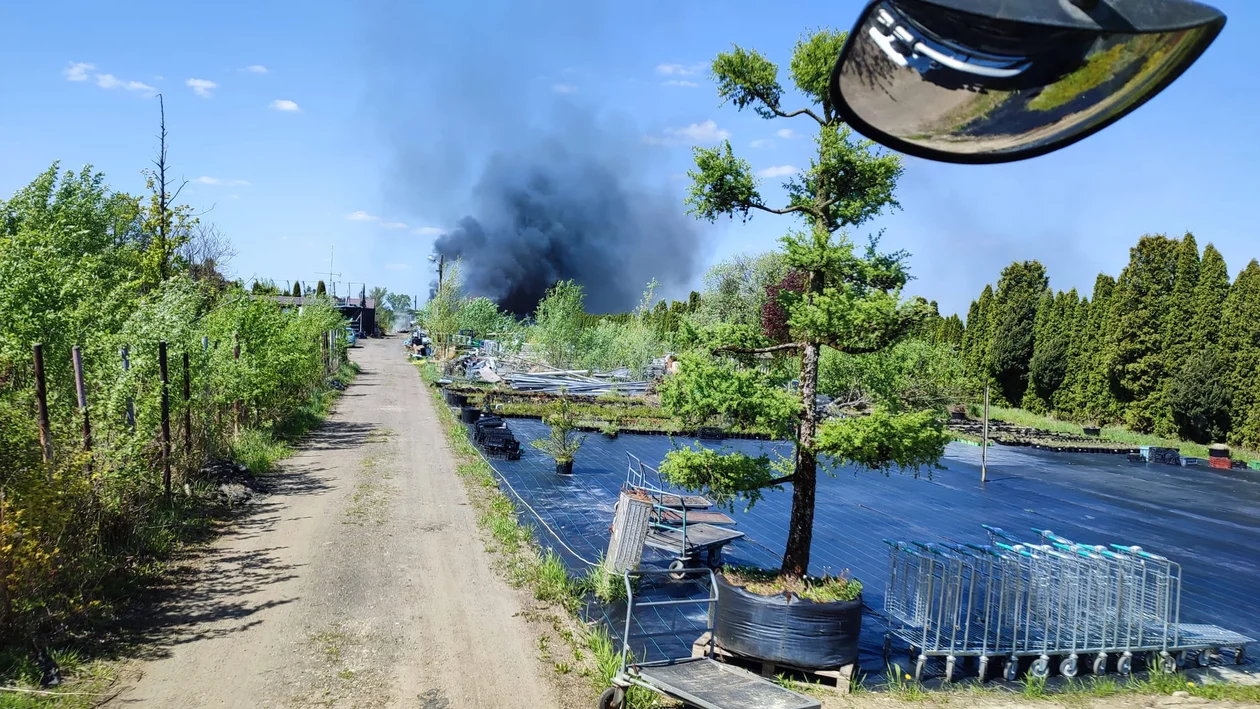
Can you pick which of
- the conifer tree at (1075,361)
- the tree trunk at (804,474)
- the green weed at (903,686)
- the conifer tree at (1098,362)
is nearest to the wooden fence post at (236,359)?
the tree trunk at (804,474)

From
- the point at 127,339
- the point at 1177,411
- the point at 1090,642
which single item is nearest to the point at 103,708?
the point at 127,339

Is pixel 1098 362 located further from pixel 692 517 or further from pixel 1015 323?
pixel 692 517

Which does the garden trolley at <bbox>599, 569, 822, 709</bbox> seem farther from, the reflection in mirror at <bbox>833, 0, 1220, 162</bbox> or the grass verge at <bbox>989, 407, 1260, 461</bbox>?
the grass verge at <bbox>989, 407, 1260, 461</bbox>

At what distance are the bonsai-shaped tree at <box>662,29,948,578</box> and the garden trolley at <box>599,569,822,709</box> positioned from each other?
59.4 inches

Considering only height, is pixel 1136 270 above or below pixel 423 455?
above

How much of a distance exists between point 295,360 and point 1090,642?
626 inches

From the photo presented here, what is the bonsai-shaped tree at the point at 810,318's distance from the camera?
6266 mm

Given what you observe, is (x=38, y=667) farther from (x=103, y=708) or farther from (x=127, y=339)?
(x=127, y=339)

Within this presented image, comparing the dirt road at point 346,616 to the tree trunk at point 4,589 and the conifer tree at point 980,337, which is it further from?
the conifer tree at point 980,337

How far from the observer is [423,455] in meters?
15.7

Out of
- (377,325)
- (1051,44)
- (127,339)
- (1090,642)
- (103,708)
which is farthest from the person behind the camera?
(377,325)

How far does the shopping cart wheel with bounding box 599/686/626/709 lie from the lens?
5.29 meters

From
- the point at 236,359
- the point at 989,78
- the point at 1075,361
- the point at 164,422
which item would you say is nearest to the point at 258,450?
the point at 236,359

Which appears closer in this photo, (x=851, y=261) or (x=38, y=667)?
(x=38, y=667)
